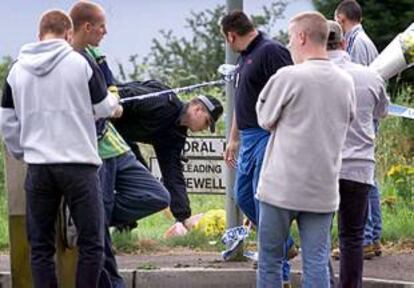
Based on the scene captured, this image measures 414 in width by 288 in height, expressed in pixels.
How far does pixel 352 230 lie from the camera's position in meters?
7.81

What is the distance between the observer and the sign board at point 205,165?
10852 millimetres

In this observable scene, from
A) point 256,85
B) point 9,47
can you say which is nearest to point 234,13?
point 256,85

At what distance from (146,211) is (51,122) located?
130cm

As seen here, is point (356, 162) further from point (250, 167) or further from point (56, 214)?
point (56, 214)

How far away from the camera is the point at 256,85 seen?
8.17 m

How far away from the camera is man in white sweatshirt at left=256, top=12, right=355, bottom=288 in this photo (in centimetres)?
686

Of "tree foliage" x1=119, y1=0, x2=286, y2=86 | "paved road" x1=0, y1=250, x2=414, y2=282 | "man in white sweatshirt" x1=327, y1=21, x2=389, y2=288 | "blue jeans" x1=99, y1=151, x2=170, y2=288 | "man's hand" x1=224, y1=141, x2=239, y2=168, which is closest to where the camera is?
"man in white sweatshirt" x1=327, y1=21, x2=389, y2=288

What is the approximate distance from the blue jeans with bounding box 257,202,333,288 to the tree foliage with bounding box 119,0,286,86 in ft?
46.1

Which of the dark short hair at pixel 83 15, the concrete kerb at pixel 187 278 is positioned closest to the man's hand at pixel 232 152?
the concrete kerb at pixel 187 278

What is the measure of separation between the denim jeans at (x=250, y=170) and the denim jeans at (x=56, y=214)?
1.30m

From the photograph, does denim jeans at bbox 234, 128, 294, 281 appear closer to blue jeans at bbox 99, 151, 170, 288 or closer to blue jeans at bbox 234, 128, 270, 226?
blue jeans at bbox 234, 128, 270, 226

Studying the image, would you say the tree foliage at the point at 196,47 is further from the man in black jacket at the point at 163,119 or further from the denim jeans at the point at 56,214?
the denim jeans at the point at 56,214

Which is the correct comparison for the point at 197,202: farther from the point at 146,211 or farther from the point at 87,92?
the point at 87,92

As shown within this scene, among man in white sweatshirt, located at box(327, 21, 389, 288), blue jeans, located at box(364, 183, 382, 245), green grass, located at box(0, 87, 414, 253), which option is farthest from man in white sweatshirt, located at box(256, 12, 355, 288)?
green grass, located at box(0, 87, 414, 253)
